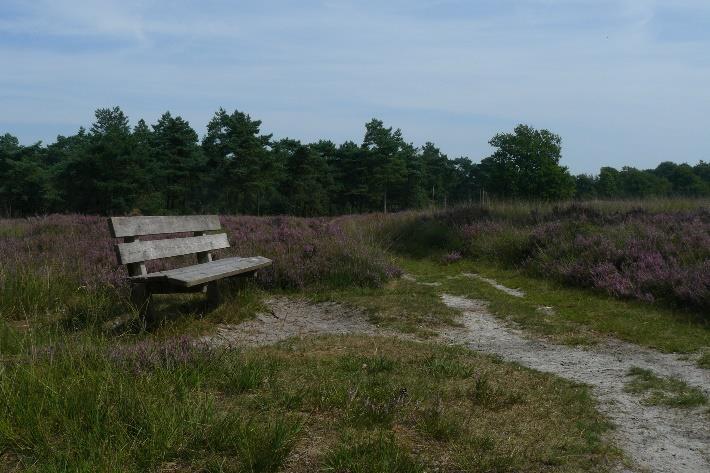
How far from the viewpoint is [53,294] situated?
7.38 meters

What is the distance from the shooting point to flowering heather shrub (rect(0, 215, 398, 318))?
7273 millimetres

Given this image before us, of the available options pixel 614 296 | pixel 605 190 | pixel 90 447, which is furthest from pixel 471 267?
pixel 605 190

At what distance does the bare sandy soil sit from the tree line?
1476 inches

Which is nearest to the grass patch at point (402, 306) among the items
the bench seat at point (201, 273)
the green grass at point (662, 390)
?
the bench seat at point (201, 273)

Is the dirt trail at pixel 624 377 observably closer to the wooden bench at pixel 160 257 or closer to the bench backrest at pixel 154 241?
the wooden bench at pixel 160 257

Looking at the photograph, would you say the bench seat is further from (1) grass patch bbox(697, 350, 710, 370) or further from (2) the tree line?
(2) the tree line

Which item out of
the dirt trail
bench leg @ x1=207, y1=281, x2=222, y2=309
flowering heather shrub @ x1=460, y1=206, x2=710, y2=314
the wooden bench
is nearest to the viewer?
the dirt trail

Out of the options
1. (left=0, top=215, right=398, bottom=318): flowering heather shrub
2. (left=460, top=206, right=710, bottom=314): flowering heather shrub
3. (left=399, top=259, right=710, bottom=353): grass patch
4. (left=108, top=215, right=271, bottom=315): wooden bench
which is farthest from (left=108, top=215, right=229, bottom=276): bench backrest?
(left=460, top=206, right=710, bottom=314): flowering heather shrub

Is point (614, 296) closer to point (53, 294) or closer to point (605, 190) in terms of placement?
point (53, 294)

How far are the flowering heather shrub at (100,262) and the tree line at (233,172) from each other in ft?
111

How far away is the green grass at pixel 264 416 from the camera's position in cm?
293

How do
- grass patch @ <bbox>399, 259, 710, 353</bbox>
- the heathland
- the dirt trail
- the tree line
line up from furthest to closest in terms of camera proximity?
1. the tree line
2. grass patch @ <bbox>399, 259, 710, 353</bbox>
3. the dirt trail
4. the heathland

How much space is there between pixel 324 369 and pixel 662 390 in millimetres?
2933

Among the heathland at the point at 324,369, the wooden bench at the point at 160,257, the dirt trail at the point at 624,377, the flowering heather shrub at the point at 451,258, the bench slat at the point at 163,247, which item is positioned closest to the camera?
the heathland at the point at 324,369
